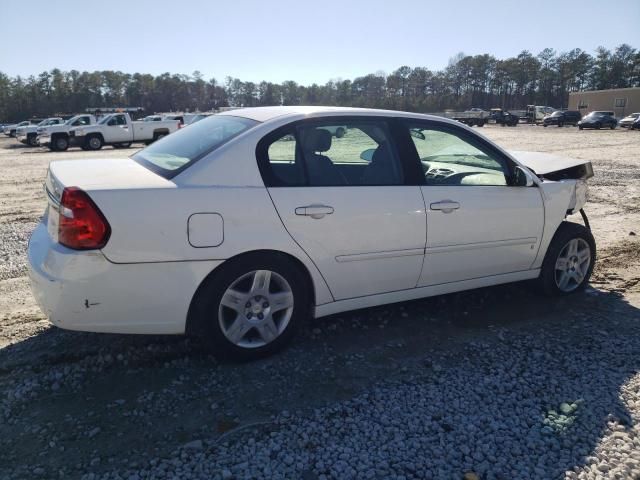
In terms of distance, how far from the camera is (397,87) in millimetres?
Result: 113250

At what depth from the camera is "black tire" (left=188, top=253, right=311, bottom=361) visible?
2.96 meters

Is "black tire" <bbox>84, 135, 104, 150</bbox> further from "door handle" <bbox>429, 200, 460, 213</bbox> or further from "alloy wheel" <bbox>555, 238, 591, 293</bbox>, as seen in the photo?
"alloy wheel" <bbox>555, 238, 591, 293</bbox>

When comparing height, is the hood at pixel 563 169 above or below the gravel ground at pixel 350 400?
above

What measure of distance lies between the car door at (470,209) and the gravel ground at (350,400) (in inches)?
19.0

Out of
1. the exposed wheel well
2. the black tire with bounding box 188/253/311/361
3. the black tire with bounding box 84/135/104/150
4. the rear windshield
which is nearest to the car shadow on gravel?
the black tire with bounding box 188/253/311/361

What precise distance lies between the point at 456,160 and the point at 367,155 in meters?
0.88

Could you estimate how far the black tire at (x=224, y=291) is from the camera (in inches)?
117

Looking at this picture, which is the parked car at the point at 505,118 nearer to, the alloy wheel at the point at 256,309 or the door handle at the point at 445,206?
the door handle at the point at 445,206

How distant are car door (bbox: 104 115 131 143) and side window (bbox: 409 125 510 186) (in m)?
23.9

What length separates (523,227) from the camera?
403cm

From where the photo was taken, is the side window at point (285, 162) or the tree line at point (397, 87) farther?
the tree line at point (397, 87)

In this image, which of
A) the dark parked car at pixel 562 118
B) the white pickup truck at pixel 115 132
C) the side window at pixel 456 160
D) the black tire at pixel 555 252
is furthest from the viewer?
the dark parked car at pixel 562 118

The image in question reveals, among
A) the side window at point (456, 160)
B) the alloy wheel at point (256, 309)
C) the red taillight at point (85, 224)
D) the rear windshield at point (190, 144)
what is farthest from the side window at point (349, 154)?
the red taillight at point (85, 224)

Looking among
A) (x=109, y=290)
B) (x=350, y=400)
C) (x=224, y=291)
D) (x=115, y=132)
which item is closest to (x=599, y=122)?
(x=115, y=132)
